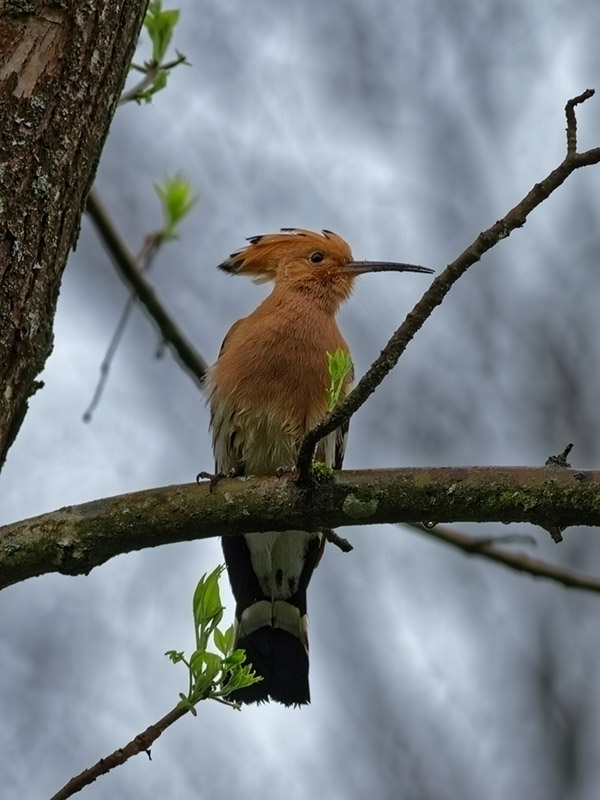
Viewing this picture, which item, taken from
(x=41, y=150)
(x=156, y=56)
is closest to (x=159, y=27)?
(x=156, y=56)

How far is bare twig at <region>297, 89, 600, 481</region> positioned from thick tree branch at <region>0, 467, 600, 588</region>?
0.53 ft

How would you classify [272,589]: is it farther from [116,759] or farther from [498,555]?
[116,759]

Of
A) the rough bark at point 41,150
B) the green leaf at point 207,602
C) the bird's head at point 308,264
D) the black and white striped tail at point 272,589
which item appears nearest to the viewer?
the rough bark at point 41,150

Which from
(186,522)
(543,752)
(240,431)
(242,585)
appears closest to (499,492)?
(186,522)

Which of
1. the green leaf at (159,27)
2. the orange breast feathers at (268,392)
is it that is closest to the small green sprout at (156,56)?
the green leaf at (159,27)

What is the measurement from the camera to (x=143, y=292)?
3738mm

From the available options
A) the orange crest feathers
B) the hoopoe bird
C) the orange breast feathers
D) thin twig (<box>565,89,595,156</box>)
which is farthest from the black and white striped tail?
thin twig (<box>565,89,595,156</box>)

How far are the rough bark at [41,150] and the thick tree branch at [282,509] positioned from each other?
27cm

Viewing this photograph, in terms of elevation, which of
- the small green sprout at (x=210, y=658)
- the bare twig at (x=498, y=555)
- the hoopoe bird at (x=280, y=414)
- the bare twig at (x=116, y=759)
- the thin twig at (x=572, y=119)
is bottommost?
the bare twig at (x=116, y=759)

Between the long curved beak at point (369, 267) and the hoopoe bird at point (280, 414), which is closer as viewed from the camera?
the hoopoe bird at point (280, 414)

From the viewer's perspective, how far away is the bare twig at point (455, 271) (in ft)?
6.61

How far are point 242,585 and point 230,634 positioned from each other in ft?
5.03

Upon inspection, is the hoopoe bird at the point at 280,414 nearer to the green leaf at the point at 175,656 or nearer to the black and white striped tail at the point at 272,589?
the black and white striped tail at the point at 272,589

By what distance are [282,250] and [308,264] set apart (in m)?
0.14
